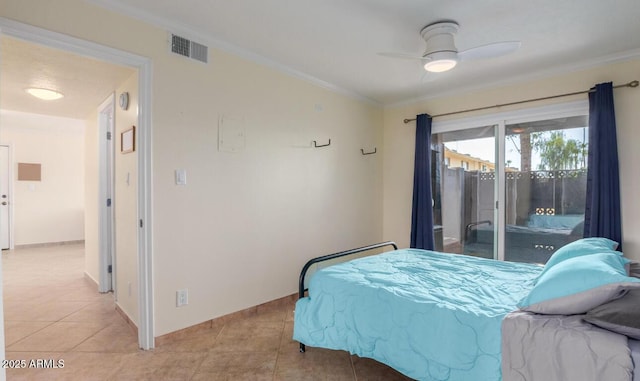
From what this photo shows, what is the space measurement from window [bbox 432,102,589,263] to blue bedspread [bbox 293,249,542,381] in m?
1.36

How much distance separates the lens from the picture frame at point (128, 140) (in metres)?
2.63

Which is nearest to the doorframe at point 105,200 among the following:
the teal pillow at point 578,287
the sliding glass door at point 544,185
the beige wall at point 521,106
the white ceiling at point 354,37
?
the white ceiling at point 354,37

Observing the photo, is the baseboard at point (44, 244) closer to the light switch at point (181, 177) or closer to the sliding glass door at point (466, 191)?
the light switch at point (181, 177)

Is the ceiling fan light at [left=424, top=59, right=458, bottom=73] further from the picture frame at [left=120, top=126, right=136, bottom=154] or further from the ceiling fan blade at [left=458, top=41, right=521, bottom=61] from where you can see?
the picture frame at [left=120, top=126, right=136, bottom=154]

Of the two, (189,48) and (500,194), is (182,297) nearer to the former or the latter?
(189,48)

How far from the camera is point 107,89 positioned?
3211 millimetres

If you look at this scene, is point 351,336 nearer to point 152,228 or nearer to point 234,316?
point 234,316

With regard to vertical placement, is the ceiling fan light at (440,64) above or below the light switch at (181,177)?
above

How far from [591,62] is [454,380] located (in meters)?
3.35

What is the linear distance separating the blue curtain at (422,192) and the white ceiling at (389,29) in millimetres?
902

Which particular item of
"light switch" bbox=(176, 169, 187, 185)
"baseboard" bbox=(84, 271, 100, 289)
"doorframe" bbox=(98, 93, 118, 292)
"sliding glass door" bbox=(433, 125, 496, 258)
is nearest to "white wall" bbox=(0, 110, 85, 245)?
"doorframe" bbox=(98, 93, 118, 292)

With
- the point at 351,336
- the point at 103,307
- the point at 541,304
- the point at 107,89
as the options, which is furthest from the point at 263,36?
the point at 103,307

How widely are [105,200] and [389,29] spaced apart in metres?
3.59

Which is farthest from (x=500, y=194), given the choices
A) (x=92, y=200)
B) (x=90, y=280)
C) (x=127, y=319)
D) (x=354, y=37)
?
(x=90, y=280)
